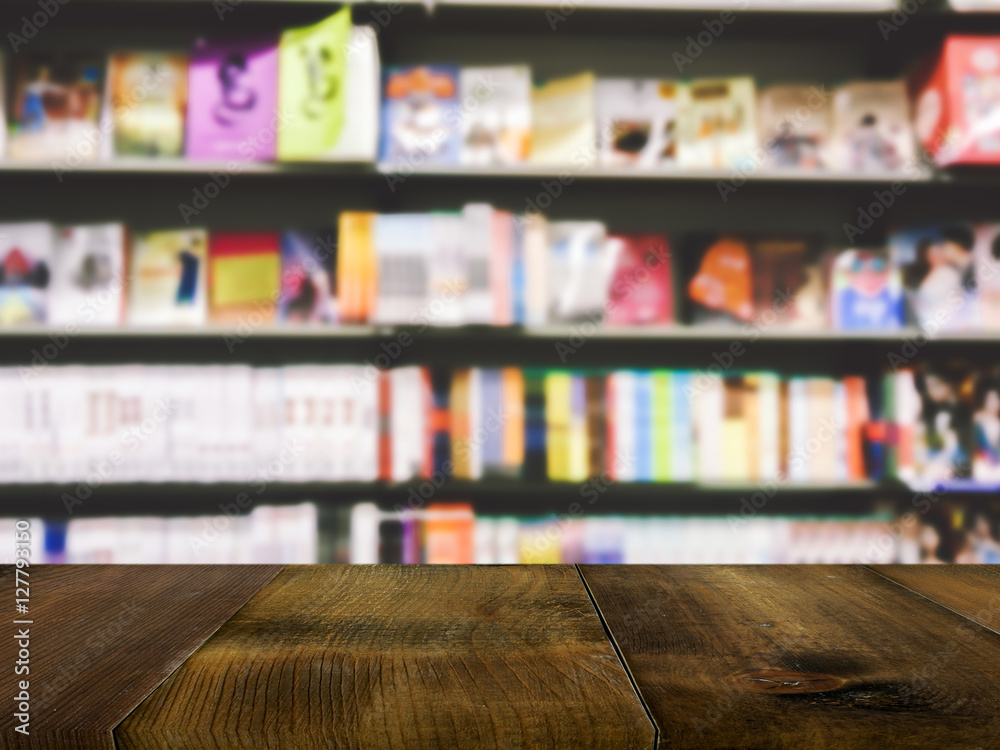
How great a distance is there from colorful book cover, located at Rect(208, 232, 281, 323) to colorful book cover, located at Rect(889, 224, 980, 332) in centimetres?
173

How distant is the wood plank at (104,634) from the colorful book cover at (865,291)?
5.47 feet

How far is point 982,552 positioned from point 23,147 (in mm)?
2898

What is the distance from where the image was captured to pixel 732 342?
194cm

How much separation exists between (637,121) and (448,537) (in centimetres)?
127

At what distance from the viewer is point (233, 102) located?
1690 millimetres

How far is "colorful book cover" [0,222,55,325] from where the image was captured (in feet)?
5.57

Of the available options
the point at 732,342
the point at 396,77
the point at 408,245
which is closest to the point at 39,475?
the point at 408,245

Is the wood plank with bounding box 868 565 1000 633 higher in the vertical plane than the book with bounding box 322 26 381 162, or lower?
lower

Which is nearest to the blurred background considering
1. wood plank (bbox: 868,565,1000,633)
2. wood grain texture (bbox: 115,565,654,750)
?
wood plank (bbox: 868,565,1000,633)

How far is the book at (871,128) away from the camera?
1776mm

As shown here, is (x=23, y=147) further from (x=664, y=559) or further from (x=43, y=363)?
(x=664, y=559)

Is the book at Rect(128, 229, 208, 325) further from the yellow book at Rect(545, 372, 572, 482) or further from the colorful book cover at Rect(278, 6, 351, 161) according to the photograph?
the yellow book at Rect(545, 372, 572, 482)

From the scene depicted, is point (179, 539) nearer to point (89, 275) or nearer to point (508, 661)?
point (89, 275)

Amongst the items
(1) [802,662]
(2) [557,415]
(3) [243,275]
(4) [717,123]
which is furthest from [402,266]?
(1) [802,662]
